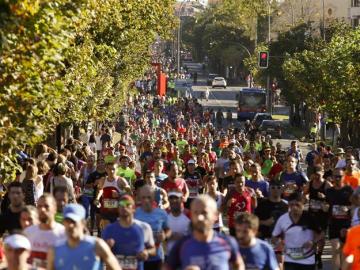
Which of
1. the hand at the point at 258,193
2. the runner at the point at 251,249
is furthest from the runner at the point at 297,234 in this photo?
the runner at the point at 251,249

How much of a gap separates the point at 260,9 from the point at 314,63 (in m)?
53.1

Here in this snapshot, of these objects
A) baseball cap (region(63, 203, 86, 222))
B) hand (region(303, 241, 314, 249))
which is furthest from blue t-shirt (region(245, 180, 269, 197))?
baseball cap (region(63, 203, 86, 222))

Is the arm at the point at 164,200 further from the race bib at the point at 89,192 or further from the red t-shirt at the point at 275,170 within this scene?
the red t-shirt at the point at 275,170

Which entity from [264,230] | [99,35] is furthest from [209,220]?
[99,35]

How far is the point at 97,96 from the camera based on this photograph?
3412 centimetres

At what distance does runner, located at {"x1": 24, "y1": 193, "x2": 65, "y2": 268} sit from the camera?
32.9 feet

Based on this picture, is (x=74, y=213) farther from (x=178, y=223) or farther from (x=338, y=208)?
(x=338, y=208)

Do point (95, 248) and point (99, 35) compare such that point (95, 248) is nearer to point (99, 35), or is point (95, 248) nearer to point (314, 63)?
point (99, 35)

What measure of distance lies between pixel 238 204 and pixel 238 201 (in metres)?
0.04

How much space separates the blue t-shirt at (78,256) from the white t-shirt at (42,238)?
3.65 feet

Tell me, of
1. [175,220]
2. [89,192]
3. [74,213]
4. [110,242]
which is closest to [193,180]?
[89,192]

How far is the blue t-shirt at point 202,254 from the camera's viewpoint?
28.1 feet

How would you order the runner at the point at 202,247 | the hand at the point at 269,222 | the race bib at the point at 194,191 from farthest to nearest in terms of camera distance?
the race bib at the point at 194,191 < the hand at the point at 269,222 < the runner at the point at 202,247

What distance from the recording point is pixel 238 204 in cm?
1477
